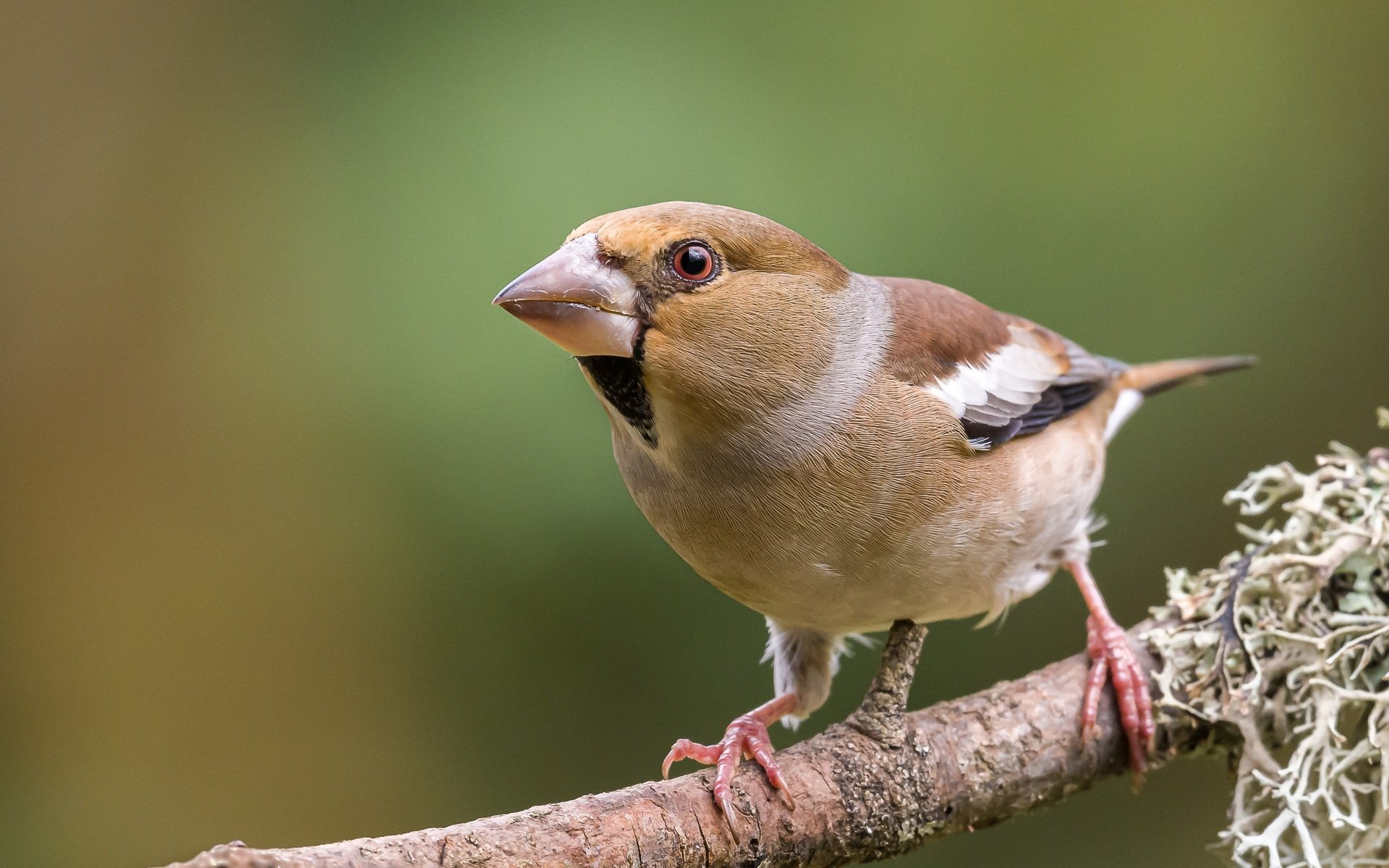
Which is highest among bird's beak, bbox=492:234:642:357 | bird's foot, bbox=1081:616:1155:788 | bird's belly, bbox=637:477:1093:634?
bird's beak, bbox=492:234:642:357

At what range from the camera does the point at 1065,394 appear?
282 centimetres

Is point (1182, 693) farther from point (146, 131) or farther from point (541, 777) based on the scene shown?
point (146, 131)

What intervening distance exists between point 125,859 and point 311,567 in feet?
3.74

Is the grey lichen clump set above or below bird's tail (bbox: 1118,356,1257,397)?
below

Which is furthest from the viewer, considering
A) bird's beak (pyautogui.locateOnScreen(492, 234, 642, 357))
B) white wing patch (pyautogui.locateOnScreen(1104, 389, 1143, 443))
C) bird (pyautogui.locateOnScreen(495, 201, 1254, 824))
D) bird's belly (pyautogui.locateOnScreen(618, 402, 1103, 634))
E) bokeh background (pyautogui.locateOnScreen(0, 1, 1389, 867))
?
bokeh background (pyautogui.locateOnScreen(0, 1, 1389, 867))

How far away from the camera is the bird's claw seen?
76.9 inches

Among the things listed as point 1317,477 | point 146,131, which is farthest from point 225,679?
point 1317,477

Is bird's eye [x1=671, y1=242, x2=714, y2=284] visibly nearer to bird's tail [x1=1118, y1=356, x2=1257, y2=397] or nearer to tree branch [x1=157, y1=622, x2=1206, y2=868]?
tree branch [x1=157, y1=622, x2=1206, y2=868]

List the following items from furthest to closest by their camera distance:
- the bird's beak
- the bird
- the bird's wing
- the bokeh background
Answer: the bokeh background
the bird's wing
the bird
the bird's beak

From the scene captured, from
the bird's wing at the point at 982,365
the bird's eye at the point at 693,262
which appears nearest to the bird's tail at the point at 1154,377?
the bird's wing at the point at 982,365

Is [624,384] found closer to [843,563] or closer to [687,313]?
[687,313]

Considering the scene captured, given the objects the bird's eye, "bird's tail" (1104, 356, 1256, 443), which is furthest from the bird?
"bird's tail" (1104, 356, 1256, 443)

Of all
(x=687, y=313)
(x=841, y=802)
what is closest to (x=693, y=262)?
(x=687, y=313)

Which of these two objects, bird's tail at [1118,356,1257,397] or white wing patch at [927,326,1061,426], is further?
bird's tail at [1118,356,1257,397]
